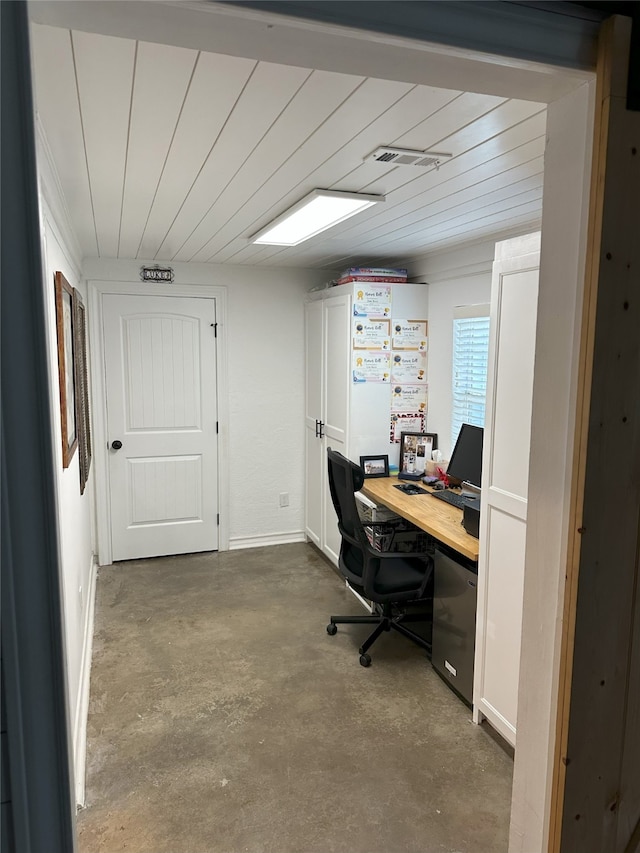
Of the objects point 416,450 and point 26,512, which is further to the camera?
point 416,450

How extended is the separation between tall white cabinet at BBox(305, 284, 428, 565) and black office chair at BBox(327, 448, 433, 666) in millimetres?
701

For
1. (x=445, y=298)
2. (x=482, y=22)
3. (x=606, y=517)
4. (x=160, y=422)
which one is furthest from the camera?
(x=160, y=422)

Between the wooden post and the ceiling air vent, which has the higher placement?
the ceiling air vent

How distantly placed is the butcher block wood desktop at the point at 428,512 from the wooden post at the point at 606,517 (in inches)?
59.8

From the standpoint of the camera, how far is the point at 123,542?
451cm

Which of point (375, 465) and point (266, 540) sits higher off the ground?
point (375, 465)

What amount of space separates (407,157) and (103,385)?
3.14 meters

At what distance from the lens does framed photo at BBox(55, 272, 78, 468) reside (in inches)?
88.0

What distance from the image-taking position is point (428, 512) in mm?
3094

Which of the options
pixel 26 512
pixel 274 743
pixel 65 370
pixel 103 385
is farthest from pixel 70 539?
pixel 103 385

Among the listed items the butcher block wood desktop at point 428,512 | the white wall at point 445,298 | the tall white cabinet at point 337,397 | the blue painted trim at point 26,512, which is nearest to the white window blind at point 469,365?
the white wall at point 445,298

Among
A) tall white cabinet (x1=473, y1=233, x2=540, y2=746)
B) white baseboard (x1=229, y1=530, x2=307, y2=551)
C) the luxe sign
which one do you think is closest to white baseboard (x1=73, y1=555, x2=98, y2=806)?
white baseboard (x1=229, y1=530, x2=307, y2=551)

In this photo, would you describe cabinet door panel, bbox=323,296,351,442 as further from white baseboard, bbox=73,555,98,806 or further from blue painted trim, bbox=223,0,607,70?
blue painted trim, bbox=223,0,607,70

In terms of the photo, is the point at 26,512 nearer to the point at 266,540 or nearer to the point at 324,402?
the point at 324,402
